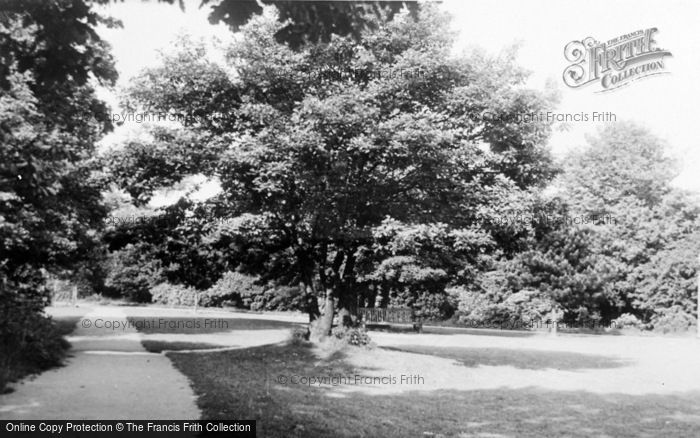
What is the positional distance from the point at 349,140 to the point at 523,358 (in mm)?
11153

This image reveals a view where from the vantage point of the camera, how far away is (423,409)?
10.1 m

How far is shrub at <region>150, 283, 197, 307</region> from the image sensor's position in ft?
183

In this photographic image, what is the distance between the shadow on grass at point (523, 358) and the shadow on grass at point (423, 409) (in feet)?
16.7

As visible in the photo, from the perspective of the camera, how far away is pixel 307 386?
11.8 meters

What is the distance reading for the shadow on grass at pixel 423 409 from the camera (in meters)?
8.13

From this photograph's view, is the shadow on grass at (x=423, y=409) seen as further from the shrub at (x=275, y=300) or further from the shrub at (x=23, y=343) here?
the shrub at (x=275, y=300)

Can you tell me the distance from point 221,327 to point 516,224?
63.9 feet

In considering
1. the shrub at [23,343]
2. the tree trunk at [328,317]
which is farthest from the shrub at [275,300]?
the shrub at [23,343]

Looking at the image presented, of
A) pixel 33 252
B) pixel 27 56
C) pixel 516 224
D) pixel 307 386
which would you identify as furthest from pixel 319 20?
pixel 33 252

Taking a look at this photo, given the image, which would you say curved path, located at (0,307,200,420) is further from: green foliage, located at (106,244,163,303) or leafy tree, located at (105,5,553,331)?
green foliage, located at (106,244,163,303)

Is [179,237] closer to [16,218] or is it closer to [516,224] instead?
[16,218]

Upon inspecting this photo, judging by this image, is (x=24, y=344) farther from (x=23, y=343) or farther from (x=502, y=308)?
(x=502, y=308)

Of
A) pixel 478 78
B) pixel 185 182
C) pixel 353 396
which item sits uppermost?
pixel 478 78

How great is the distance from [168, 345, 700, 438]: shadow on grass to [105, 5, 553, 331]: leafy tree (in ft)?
12.8
